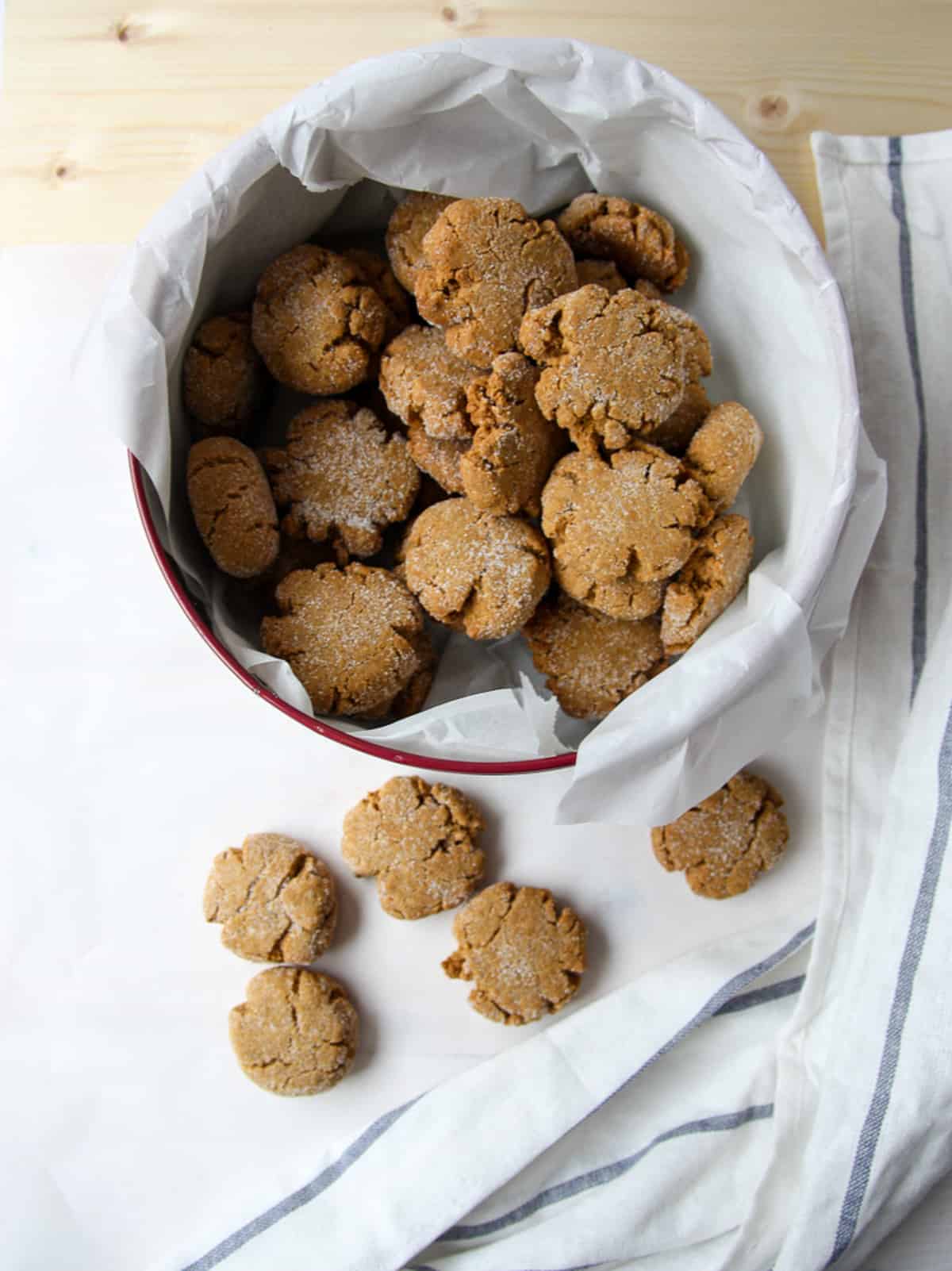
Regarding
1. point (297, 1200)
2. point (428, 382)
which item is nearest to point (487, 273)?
point (428, 382)

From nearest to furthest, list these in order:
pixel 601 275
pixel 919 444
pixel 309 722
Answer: pixel 309 722
pixel 601 275
pixel 919 444

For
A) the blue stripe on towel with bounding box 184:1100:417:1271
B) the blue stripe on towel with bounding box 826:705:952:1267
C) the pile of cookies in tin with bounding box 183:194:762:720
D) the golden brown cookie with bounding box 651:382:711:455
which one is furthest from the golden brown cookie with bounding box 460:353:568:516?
the blue stripe on towel with bounding box 184:1100:417:1271

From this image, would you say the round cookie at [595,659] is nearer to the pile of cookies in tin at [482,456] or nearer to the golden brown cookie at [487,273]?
the pile of cookies in tin at [482,456]

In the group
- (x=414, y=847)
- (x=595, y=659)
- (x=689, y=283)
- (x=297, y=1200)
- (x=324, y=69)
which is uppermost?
(x=324, y=69)

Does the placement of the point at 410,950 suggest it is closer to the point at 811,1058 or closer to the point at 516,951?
the point at 516,951

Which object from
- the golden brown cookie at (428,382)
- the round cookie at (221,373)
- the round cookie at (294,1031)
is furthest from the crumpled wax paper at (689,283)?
the round cookie at (294,1031)

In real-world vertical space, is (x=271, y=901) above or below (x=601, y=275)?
below

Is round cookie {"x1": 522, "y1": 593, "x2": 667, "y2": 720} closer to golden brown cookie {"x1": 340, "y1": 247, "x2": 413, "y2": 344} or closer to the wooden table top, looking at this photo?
golden brown cookie {"x1": 340, "y1": 247, "x2": 413, "y2": 344}
